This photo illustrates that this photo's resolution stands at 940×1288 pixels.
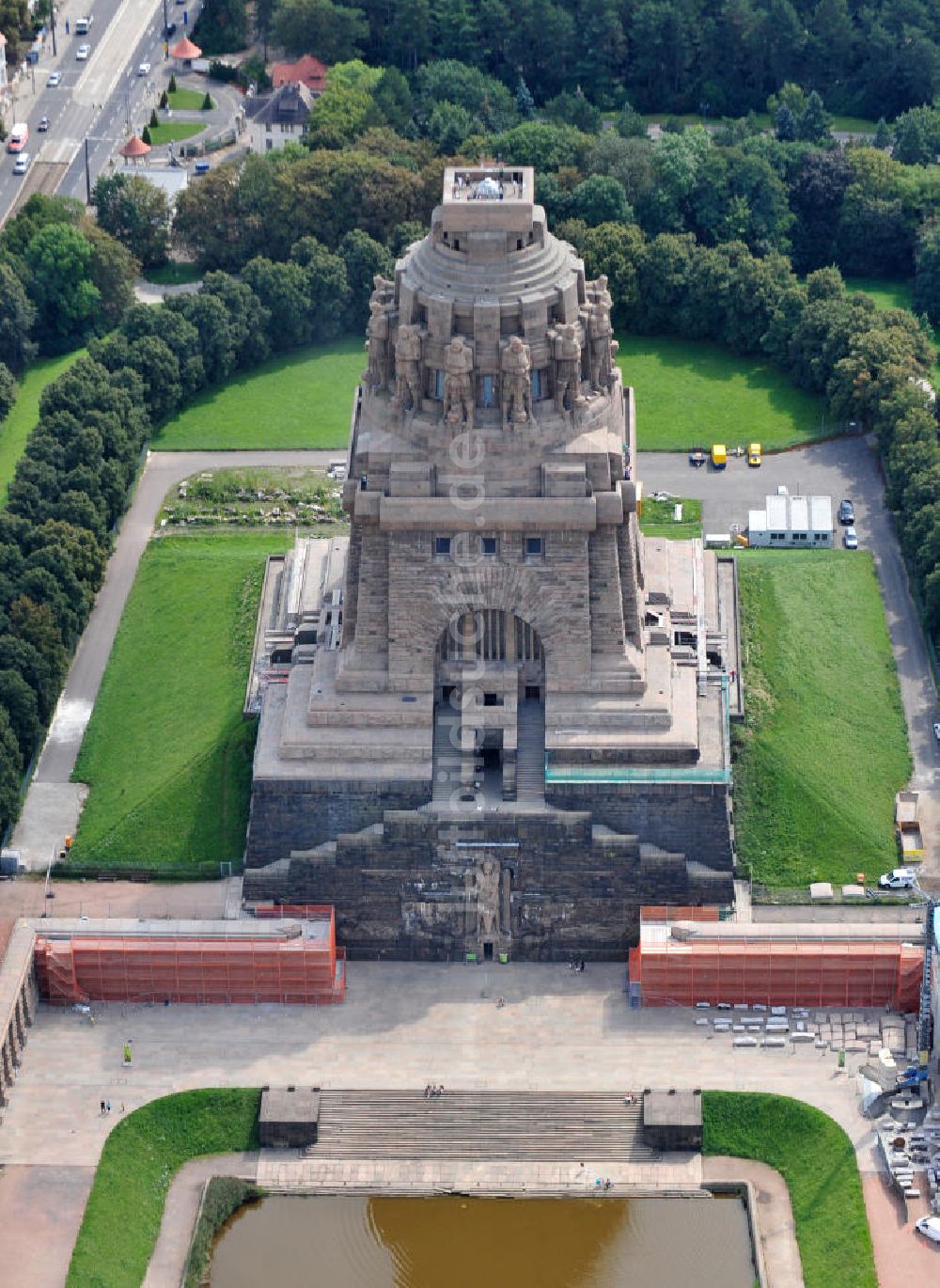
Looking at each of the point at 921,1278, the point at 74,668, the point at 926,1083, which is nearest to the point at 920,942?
the point at 926,1083

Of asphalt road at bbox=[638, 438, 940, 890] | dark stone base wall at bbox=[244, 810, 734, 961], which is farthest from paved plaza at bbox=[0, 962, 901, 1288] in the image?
asphalt road at bbox=[638, 438, 940, 890]

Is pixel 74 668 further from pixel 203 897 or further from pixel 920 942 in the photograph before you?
pixel 920 942

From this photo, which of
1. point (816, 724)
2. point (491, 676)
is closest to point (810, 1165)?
point (491, 676)

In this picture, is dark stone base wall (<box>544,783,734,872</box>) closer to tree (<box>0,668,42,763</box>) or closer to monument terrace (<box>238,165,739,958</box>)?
monument terrace (<box>238,165,739,958</box>)

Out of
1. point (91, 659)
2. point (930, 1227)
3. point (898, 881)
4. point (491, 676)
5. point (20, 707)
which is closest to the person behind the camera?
point (930, 1227)

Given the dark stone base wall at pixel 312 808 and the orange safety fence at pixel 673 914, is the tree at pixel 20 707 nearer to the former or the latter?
the dark stone base wall at pixel 312 808

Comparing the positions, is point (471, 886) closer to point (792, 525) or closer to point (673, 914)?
point (673, 914)
